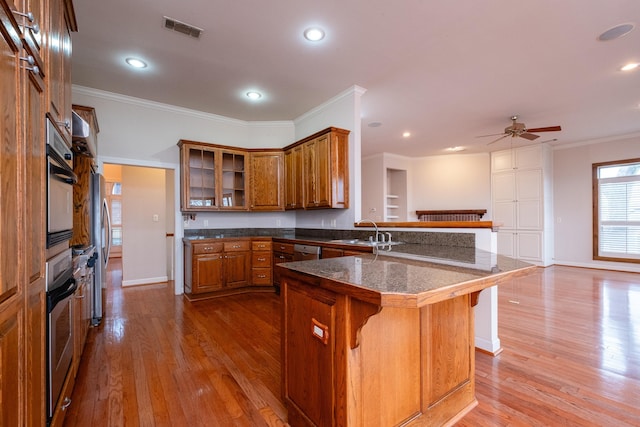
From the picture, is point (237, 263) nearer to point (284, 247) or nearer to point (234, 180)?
point (284, 247)

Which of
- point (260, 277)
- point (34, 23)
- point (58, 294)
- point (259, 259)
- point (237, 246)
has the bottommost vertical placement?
point (260, 277)

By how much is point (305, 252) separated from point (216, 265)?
138 cm

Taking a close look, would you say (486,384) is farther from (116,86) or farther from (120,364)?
(116,86)

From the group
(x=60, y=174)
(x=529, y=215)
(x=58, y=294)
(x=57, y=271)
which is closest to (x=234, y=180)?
(x=60, y=174)

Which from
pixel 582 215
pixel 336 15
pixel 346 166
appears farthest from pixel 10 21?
pixel 582 215

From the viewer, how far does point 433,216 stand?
8.03 meters

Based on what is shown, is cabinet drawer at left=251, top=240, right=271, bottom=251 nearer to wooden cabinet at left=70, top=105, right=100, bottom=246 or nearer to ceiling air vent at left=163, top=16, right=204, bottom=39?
wooden cabinet at left=70, top=105, right=100, bottom=246

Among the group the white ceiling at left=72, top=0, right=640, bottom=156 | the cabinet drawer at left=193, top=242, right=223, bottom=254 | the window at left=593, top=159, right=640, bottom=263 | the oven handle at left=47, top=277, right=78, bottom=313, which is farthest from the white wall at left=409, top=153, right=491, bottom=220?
the oven handle at left=47, top=277, right=78, bottom=313

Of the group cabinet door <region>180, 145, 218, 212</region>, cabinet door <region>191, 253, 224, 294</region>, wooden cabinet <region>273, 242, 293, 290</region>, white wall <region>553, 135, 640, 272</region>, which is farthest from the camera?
white wall <region>553, 135, 640, 272</region>

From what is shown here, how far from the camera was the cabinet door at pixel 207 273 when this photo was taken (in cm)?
396

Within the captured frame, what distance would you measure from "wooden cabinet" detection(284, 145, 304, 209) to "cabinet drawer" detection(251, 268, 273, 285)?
1.11 m

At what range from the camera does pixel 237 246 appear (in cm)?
431

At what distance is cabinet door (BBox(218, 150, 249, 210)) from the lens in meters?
4.62

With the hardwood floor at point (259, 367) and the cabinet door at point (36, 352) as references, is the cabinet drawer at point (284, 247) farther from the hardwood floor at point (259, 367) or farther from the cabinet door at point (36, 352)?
the cabinet door at point (36, 352)
